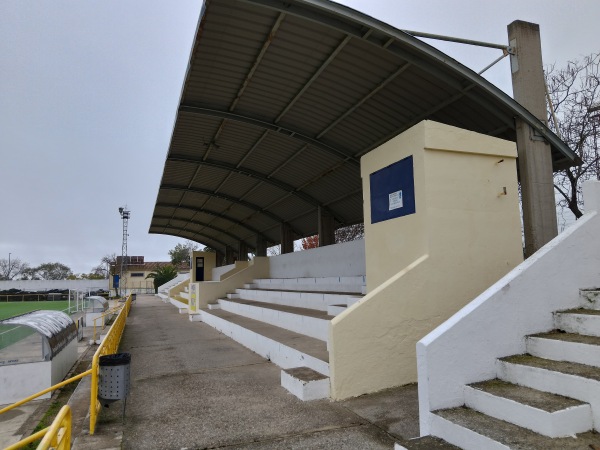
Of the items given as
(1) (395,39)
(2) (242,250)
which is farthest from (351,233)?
(1) (395,39)

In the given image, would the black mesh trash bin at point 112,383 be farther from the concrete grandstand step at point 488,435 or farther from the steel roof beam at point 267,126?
the steel roof beam at point 267,126

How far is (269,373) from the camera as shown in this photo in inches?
289

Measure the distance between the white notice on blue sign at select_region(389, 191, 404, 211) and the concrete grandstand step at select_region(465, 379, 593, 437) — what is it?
3.18 m

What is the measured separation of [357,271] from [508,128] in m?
5.26

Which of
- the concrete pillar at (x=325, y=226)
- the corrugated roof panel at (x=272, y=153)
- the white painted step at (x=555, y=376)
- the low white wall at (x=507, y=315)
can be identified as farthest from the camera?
the concrete pillar at (x=325, y=226)

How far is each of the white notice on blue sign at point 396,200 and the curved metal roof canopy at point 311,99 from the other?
2577 mm

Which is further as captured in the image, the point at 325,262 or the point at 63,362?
the point at 325,262

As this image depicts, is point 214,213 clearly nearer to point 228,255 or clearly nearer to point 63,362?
point 228,255

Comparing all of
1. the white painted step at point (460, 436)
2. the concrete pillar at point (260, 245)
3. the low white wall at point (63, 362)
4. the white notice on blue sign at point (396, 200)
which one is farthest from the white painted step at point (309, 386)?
the concrete pillar at point (260, 245)

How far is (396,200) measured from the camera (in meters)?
6.57

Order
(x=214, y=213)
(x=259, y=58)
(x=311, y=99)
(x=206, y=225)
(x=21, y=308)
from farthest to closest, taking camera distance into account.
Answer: (x=21, y=308) → (x=206, y=225) → (x=214, y=213) → (x=311, y=99) → (x=259, y=58)

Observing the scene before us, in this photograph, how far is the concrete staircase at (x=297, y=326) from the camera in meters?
5.97

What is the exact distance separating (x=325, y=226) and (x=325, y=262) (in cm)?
323

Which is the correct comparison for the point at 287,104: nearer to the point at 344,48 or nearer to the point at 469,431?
the point at 344,48
